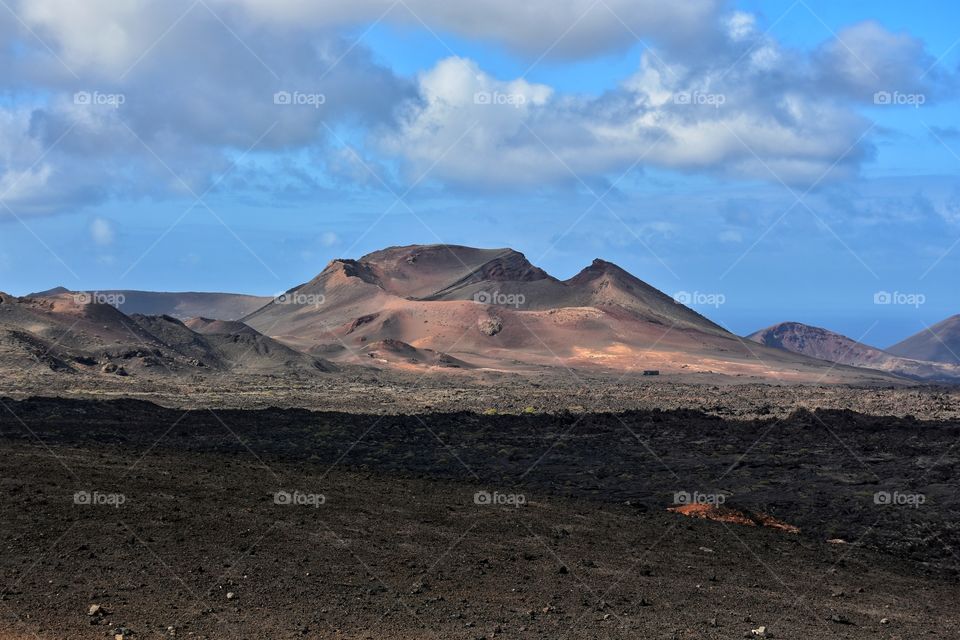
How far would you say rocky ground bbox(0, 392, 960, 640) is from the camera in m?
14.3

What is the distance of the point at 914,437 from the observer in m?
36.1

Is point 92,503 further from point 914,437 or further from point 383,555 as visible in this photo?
point 914,437

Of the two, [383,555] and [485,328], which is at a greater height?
[485,328]

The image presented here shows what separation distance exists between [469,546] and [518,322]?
403ft

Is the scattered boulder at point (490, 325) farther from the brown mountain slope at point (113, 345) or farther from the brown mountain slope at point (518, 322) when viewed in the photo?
the brown mountain slope at point (113, 345)

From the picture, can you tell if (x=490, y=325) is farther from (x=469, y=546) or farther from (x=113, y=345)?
(x=469, y=546)

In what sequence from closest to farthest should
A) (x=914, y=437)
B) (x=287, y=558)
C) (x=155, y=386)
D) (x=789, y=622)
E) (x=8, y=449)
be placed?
1. (x=789, y=622)
2. (x=287, y=558)
3. (x=8, y=449)
4. (x=914, y=437)
5. (x=155, y=386)

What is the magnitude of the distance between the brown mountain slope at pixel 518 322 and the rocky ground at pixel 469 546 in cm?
8691

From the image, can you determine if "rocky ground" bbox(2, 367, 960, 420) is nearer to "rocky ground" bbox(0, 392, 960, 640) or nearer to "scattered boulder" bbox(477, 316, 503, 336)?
"rocky ground" bbox(0, 392, 960, 640)

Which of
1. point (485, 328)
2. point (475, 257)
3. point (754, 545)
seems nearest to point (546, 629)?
point (754, 545)

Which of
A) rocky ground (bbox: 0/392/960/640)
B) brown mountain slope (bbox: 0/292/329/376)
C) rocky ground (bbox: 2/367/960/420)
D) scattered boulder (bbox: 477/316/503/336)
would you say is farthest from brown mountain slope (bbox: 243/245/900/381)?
rocky ground (bbox: 0/392/960/640)

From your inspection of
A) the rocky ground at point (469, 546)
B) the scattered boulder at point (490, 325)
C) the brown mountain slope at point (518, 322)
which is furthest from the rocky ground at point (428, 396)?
the scattered boulder at point (490, 325)

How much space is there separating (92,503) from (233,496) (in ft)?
10.1

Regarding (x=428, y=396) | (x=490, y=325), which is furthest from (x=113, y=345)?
(x=490, y=325)
